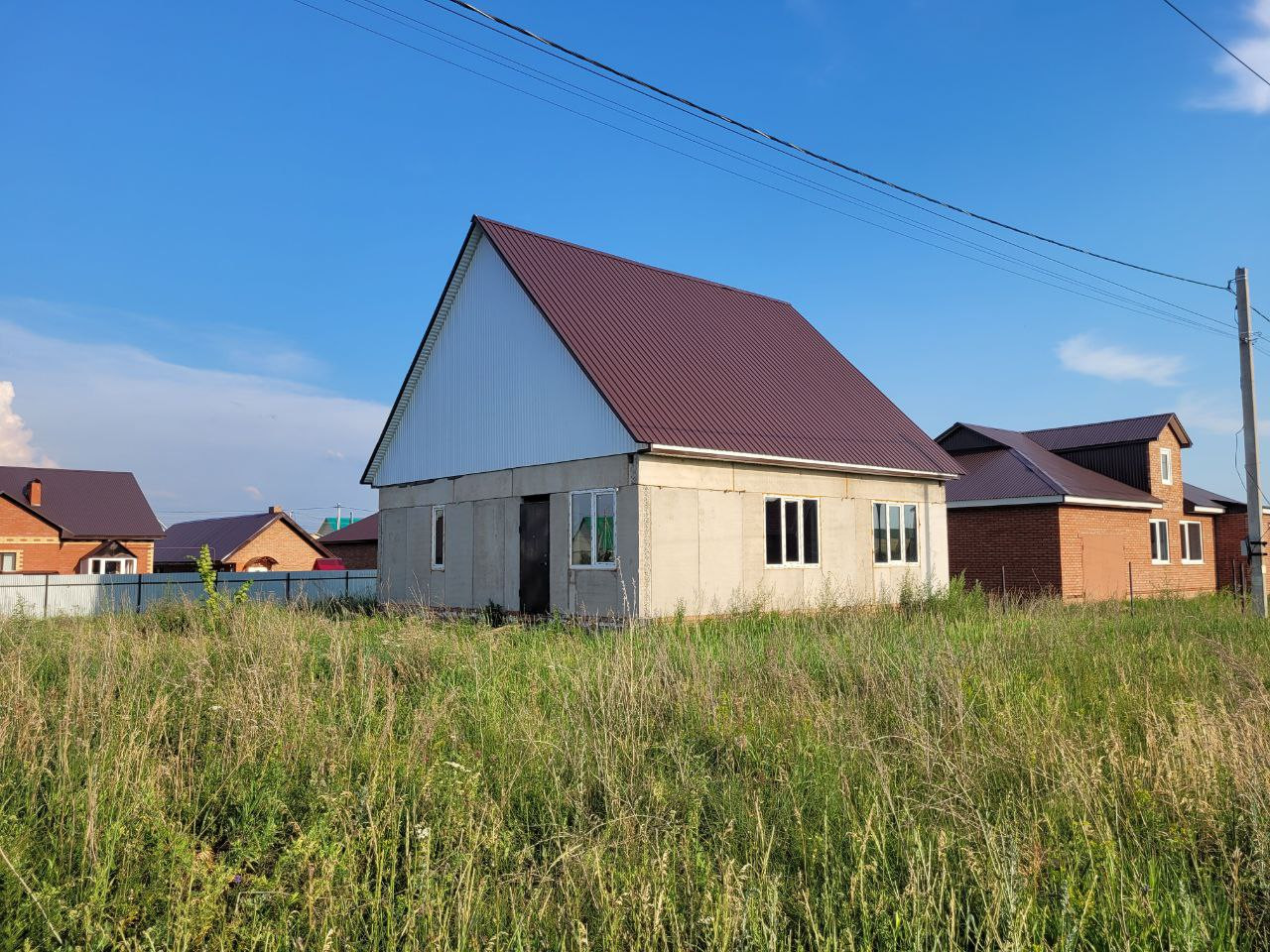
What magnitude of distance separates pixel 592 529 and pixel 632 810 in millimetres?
10839

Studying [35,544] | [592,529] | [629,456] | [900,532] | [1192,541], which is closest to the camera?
[629,456]

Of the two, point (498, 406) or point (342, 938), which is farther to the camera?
point (498, 406)

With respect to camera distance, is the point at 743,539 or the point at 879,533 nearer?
the point at 743,539

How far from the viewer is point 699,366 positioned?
18.1m

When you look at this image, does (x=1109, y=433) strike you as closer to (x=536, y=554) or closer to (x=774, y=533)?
(x=774, y=533)

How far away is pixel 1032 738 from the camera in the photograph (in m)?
5.45

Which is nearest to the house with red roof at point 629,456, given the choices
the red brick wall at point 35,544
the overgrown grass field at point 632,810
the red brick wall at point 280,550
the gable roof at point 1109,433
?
the overgrown grass field at point 632,810

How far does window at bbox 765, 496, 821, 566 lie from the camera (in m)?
16.7

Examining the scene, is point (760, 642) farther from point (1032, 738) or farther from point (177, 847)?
point (177, 847)

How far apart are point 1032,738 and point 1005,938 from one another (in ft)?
7.17

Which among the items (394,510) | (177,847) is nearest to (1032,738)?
(177,847)

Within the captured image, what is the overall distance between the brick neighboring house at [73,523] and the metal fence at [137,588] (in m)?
18.4

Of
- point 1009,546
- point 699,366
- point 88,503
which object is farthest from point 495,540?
point 88,503

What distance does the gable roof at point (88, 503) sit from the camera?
44062mm
